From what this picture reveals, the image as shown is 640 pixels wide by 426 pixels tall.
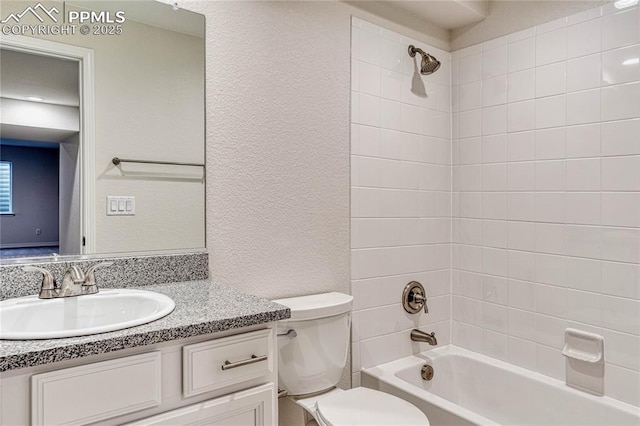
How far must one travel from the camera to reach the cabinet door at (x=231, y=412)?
1.07 metres

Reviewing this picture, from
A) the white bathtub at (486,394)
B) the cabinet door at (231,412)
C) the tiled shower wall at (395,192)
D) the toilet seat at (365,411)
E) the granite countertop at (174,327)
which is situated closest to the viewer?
the granite countertop at (174,327)

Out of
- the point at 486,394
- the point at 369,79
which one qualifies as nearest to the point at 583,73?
the point at 369,79

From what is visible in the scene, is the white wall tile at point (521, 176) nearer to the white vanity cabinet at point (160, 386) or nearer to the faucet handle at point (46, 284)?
the white vanity cabinet at point (160, 386)

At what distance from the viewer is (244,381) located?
3.88ft

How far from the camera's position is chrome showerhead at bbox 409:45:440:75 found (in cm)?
222

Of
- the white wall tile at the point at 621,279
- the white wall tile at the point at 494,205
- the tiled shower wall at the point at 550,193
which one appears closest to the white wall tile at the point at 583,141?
the tiled shower wall at the point at 550,193

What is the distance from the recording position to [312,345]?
170 cm

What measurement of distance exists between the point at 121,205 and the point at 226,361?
28.7 inches

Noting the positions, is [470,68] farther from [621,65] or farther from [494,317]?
[494,317]

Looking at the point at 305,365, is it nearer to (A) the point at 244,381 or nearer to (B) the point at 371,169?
(A) the point at 244,381

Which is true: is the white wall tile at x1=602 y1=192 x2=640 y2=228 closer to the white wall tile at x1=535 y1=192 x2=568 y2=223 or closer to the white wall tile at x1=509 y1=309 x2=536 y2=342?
the white wall tile at x1=535 y1=192 x2=568 y2=223

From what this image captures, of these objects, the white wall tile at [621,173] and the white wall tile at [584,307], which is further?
the white wall tile at [584,307]

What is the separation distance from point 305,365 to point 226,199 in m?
0.71

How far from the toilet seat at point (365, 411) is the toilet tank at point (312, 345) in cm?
9
